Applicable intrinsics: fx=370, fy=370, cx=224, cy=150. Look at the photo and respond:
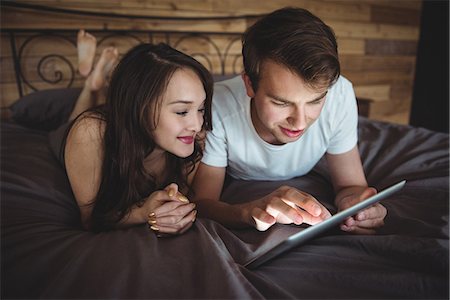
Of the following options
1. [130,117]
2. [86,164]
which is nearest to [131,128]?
[130,117]

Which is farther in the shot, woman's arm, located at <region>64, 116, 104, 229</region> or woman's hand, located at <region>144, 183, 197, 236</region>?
woman's arm, located at <region>64, 116, 104, 229</region>

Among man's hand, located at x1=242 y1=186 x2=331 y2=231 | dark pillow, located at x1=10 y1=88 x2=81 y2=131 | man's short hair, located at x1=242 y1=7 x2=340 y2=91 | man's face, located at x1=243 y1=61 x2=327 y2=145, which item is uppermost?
man's short hair, located at x1=242 y1=7 x2=340 y2=91

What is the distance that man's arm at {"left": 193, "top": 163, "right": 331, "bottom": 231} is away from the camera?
27.4 inches

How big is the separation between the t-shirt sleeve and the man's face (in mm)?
223

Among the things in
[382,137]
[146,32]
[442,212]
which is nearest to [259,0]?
[146,32]

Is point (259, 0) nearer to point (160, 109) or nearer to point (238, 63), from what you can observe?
point (238, 63)

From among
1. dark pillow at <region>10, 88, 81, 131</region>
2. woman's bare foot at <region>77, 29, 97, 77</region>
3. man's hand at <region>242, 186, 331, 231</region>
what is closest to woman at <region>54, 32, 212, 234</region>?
man's hand at <region>242, 186, 331, 231</region>

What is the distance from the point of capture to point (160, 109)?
0.92m

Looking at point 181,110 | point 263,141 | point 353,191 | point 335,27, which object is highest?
point 335,27

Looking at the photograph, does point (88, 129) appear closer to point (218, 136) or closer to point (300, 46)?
point (218, 136)

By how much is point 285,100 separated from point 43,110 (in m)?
1.09

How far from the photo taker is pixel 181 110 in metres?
0.91

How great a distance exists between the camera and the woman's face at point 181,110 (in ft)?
2.97

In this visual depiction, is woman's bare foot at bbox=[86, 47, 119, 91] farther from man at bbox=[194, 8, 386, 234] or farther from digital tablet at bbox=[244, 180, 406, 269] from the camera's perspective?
digital tablet at bbox=[244, 180, 406, 269]
